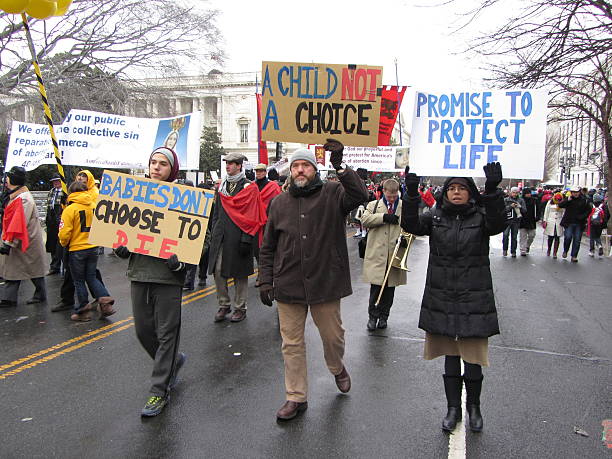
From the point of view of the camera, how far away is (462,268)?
355 centimetres

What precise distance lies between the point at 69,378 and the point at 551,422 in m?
4.00

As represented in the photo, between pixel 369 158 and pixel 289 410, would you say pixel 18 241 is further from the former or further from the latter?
pixel 369 158

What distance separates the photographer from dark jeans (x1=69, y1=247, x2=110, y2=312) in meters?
6.28

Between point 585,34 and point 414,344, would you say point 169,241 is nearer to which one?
point 414,344

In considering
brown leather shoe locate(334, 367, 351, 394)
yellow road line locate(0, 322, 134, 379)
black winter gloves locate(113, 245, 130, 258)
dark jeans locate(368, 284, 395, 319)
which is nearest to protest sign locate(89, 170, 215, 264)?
black winter gloves locate(113, 245, 130, 258)

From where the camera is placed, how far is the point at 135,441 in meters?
3.37

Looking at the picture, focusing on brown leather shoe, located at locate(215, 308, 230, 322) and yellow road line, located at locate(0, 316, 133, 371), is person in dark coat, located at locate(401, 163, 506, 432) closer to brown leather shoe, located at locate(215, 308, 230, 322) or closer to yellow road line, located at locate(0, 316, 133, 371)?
brown leather shoe, located at locate(215, 308, 230, 322)

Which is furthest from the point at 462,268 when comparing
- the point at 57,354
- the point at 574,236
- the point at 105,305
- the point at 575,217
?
the point at 574,236

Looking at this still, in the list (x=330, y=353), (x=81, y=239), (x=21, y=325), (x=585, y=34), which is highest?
(x=585, y=34)

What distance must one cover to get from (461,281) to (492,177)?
760 mm

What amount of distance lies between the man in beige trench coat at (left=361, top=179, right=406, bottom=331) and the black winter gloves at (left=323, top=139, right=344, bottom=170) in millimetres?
2195

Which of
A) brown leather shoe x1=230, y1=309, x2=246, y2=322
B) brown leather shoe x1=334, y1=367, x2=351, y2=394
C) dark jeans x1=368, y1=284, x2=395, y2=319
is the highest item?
dark jeans x1=368, y1=284, x2=395, y2=319

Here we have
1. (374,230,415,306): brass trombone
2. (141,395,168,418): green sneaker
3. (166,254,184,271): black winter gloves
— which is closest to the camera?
(141,395,168,418): green sneaker

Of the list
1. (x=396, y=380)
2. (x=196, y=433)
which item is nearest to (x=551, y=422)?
(x=396, y=380)
